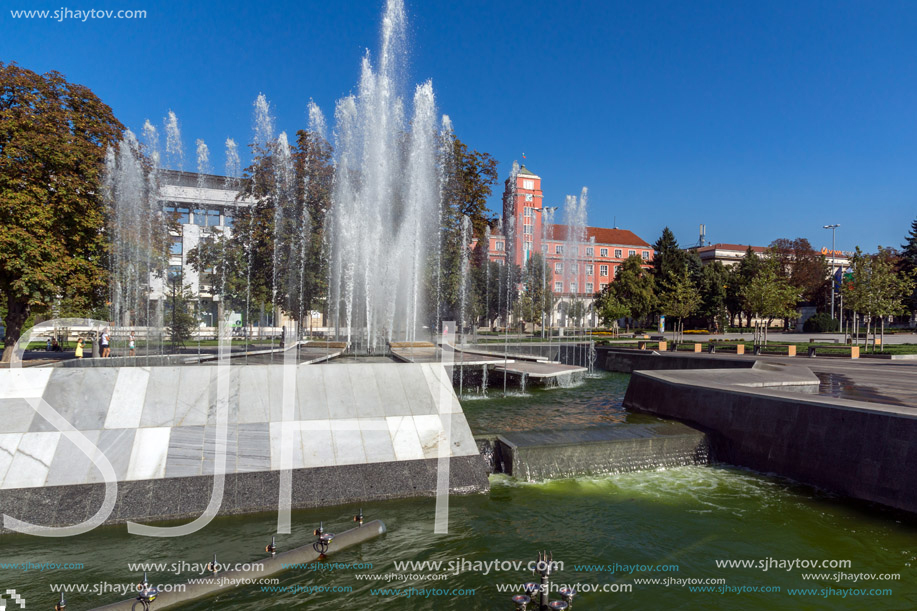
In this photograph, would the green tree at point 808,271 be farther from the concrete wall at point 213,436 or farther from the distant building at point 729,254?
the concrete wall at point 213,436

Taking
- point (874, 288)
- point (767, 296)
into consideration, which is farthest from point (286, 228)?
point (874, 288)

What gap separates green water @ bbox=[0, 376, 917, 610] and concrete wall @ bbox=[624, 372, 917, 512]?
420 millimetres

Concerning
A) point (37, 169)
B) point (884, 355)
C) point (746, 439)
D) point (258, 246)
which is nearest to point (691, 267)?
point (884, 355)

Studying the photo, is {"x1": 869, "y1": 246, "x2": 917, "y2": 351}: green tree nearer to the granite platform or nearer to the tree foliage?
the granite platform

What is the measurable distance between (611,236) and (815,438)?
82716mm

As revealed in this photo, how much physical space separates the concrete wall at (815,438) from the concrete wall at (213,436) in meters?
5.57

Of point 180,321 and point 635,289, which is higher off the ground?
point 635,289

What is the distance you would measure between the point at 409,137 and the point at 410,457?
21.2 m

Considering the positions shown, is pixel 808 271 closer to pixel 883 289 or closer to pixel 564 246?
pixel 564 246

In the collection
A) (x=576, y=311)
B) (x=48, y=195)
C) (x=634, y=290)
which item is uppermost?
(x=48, y=195)

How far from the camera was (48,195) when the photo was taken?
17.1m

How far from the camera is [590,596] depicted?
523 centimetres

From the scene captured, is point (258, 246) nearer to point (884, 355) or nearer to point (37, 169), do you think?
point (37, 169)

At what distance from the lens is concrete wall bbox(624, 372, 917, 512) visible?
7.66m
